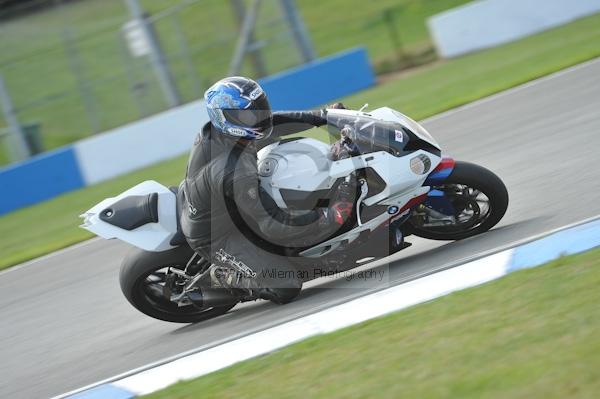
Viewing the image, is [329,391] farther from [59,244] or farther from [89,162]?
[89,162]

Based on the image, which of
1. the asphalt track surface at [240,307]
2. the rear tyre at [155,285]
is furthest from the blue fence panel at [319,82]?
the rear tyre at [155,285]

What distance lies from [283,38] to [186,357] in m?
13.1

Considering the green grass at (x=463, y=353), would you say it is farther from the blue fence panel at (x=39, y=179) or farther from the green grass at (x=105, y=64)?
the green grass at (x=105, y=64)

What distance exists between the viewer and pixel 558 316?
4.39 metres

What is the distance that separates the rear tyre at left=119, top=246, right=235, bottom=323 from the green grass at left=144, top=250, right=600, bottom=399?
4.44ft

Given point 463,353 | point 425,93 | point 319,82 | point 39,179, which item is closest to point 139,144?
point 39,179

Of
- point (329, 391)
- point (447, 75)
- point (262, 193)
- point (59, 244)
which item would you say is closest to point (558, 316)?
point (329, 391)

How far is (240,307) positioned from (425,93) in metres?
8.44

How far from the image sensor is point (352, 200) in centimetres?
599

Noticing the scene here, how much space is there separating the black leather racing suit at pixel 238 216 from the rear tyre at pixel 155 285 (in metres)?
0.29

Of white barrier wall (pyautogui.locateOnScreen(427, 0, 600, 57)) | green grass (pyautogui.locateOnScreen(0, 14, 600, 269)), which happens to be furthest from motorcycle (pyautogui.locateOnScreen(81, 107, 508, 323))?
white barrier wall (pyautogui.locateOnScreen(427, 0, 600, 57))

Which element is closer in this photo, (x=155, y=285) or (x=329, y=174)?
(x=329, y=174)

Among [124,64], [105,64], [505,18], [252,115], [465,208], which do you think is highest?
[252,115]

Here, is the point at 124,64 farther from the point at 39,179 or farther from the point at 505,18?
the point at 505,18
